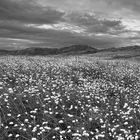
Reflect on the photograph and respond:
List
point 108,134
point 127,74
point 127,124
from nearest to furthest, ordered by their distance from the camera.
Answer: point 108,134
point 127,124
point 127,74

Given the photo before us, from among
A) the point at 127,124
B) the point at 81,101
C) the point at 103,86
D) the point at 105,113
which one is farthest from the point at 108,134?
→ the point at 103,86

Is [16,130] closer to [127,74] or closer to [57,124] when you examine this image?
[57,124]

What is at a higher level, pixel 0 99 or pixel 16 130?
pixel 0 99

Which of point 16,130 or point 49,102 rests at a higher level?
point 49,102

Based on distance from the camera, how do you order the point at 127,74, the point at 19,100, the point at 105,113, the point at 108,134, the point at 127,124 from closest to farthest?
the point at 108,134 → the point at 127,124 → the point at 105,113 → the point at 19,100 → the point at 127,74

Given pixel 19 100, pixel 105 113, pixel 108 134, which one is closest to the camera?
pixel 108 134

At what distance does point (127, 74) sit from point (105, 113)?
308 inches

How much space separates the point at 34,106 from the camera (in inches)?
344

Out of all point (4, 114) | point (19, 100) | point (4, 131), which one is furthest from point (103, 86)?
point (4, 131)

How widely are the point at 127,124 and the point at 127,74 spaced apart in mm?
8522

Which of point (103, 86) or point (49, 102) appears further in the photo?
point (103, 86)

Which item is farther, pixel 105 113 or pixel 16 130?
pixel 105 113

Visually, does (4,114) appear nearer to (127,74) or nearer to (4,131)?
(4,131)

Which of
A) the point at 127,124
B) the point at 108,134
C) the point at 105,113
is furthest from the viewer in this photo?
the point at 105,113
